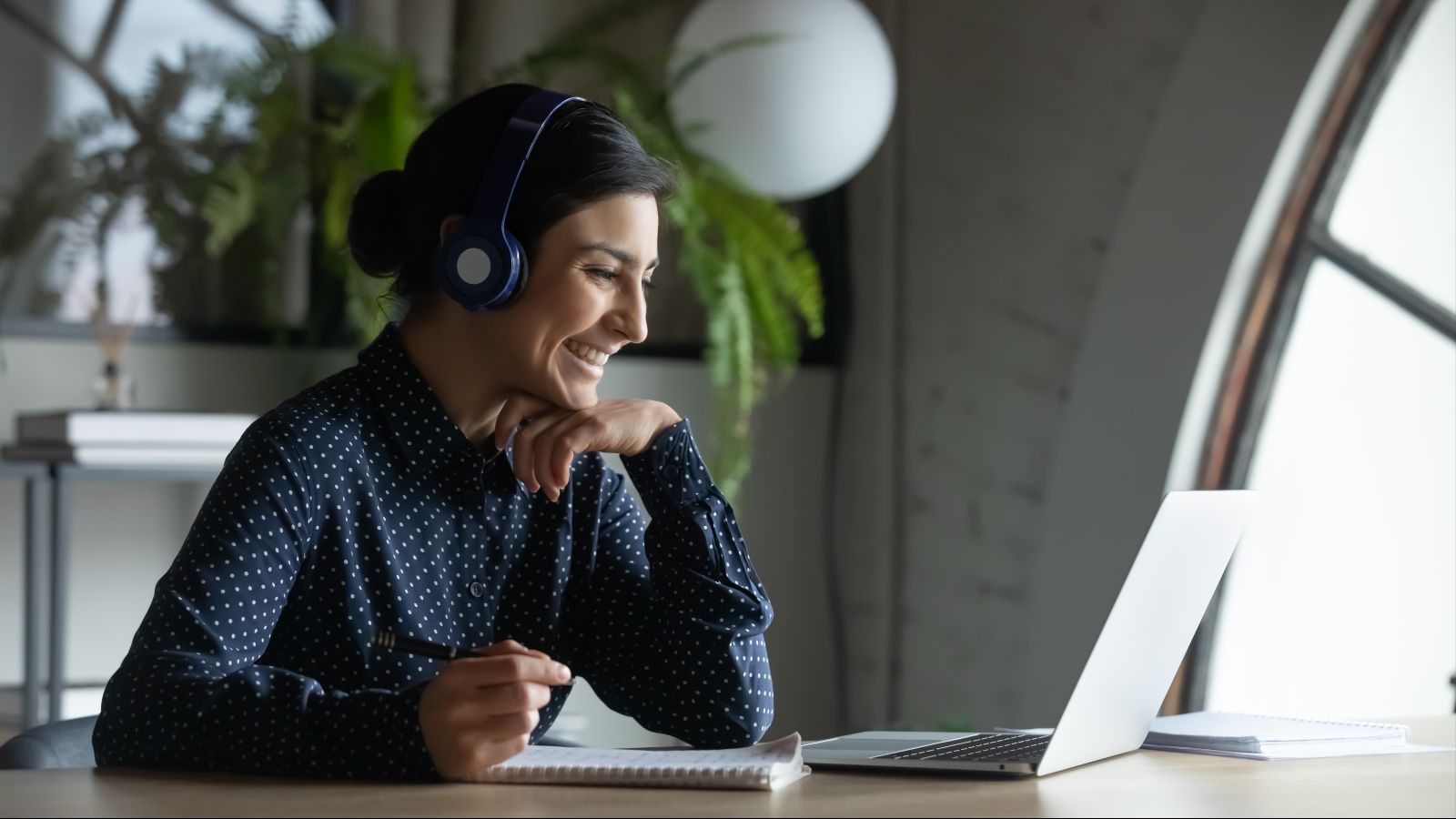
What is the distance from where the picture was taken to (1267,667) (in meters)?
2.56

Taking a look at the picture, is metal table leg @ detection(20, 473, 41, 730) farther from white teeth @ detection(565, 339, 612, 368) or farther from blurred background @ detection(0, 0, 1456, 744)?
white teeth @ detection(565, 339, 612, 368)

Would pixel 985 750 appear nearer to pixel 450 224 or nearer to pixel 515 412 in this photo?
pixel 515 412

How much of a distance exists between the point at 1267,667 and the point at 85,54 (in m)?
2.31

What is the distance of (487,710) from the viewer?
0.97 m

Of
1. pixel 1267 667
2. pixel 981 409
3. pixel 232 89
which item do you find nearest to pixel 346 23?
pixel 232 89

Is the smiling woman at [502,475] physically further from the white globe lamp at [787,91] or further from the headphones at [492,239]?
the white globe lamp at [787,91]

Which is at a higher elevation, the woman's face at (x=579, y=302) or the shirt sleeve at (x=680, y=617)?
the woman's face at (x=579, y=302)

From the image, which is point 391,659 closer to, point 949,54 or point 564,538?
point 564,538

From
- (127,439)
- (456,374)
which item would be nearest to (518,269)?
(456,374)

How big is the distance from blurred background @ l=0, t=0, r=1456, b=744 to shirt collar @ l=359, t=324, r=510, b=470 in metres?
1.11

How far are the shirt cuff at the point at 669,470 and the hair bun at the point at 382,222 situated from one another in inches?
11.9

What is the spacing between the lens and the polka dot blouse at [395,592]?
103 cm

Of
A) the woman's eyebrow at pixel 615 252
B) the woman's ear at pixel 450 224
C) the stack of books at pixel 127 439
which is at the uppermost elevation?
the woman's ear at pixel 450 224

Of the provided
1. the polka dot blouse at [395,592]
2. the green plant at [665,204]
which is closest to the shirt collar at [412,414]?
the polka dot blouse at [395,592]
